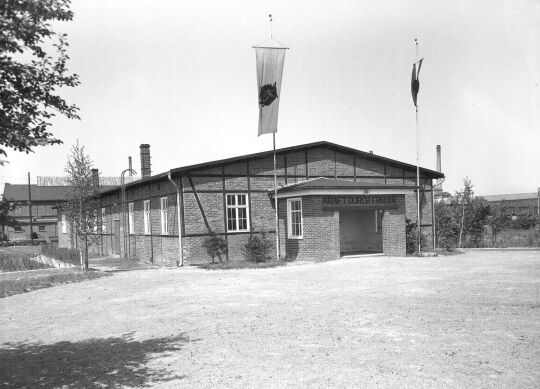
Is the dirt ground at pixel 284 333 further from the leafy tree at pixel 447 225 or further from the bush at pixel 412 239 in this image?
the leafy tree at pixel 447 225

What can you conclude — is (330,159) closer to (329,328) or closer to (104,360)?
(329,328)

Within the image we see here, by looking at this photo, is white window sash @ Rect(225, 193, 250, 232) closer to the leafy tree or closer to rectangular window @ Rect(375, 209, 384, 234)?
rectangular window @ Rect(375, 209, 384, 234)

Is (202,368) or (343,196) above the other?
(343,196)

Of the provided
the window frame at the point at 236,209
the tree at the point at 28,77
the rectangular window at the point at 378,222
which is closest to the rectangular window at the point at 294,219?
the window frame at the point at 236,209

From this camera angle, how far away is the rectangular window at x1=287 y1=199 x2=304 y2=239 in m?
20.4

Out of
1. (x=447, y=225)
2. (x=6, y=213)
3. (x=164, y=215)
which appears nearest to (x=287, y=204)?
(x=164, y=215)

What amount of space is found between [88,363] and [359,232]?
59.6 feet

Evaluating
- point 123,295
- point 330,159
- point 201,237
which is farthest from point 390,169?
point 123,295

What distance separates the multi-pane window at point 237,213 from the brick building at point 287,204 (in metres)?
0.04

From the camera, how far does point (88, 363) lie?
6672 mm

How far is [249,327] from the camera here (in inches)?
329

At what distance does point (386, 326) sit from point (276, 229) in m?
12.7

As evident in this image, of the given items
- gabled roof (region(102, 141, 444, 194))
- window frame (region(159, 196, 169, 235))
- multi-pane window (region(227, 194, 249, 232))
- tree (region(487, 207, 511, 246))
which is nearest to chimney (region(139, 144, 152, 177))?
gabled roof (region(102, 141, 444, 194))

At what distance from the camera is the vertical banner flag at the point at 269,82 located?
19188 mm
